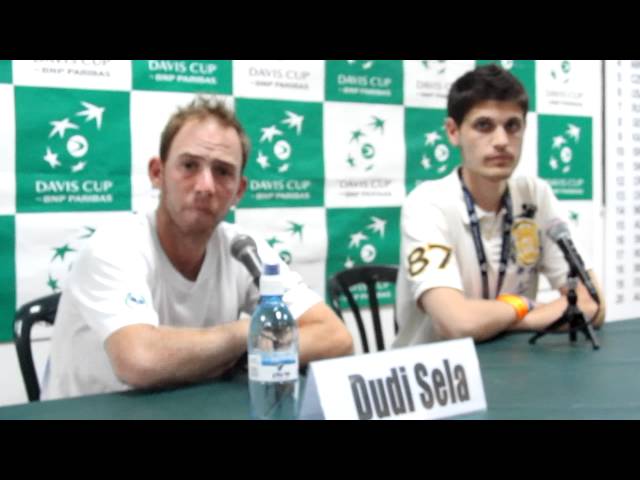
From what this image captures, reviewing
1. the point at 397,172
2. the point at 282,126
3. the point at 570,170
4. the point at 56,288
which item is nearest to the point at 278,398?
the point at 56,288

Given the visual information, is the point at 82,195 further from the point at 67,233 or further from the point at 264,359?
the point at 264,359

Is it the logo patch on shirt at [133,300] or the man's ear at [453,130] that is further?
the man's ear at [453,130]

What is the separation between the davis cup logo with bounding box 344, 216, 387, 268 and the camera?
248 centimetres

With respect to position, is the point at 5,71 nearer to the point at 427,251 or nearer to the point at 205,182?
the point at 205,182

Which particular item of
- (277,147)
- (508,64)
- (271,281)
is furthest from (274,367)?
(508,64)

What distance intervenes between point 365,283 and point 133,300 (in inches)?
38.1

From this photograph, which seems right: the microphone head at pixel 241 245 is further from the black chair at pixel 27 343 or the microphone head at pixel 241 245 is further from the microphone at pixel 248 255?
the black chair at pixel 27 343

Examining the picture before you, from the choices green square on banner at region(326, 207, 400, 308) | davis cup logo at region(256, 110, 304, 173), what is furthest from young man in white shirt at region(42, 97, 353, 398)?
green square on banner at region(326, 207, 400, 308)

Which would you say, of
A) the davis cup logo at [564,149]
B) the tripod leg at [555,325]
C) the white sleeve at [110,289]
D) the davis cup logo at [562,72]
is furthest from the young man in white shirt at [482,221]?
the davis cup logo at [562,72]

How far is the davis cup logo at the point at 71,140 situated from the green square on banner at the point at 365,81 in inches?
31.9

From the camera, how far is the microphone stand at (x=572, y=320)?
1595mm

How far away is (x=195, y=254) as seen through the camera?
158cm

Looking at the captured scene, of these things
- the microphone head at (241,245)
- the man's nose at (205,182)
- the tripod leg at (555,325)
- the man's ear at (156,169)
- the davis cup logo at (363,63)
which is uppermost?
the davis cup logo at (363,63)

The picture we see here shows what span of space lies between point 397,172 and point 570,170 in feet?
2.91
